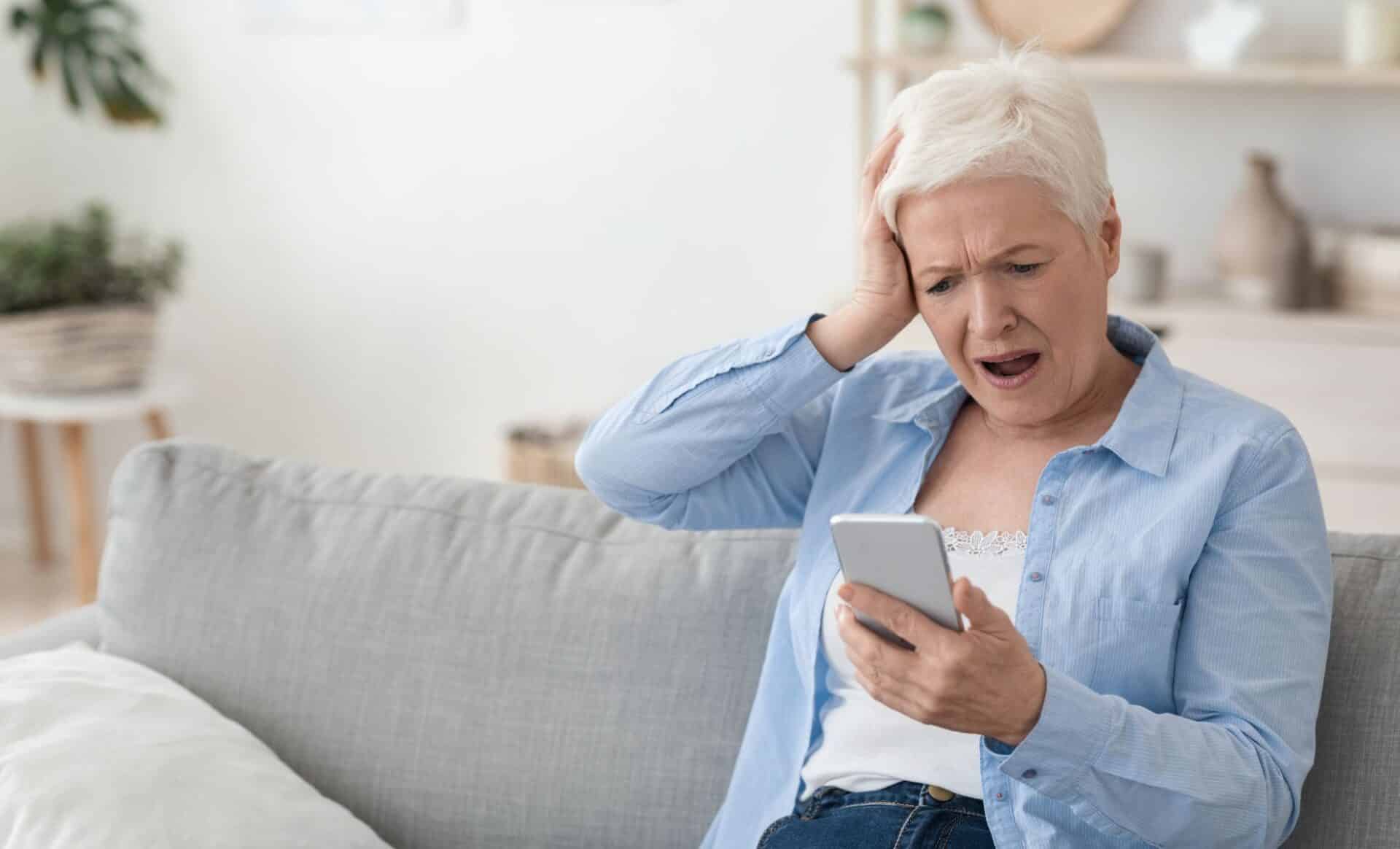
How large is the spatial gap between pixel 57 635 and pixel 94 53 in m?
2.46

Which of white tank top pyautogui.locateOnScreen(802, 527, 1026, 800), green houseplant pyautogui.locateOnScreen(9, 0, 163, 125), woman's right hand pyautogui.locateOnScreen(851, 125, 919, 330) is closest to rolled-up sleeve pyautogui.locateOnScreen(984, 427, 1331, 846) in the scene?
white tank top pyautogui.locateOnScreen(802, 527, 1026, 800)

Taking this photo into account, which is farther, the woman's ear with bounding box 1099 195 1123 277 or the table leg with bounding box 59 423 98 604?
the table leg with bounding box 59 423 98 604

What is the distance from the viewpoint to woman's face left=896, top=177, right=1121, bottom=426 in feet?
4.29

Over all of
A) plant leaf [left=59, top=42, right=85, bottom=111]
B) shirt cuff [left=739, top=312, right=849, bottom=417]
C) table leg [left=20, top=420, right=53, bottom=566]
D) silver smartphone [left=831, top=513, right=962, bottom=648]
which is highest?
plant leaf [left=59, top=42, right=85, bottom=111]

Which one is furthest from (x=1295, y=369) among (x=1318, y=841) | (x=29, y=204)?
(x=29, y=204)

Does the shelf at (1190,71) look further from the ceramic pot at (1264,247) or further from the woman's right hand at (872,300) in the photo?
the woman's right hand at (872,300)

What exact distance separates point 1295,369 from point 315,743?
81.1 inches

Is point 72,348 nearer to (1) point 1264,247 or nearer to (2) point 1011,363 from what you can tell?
(1) point 1264,247

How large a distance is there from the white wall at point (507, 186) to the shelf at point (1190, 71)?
76mm

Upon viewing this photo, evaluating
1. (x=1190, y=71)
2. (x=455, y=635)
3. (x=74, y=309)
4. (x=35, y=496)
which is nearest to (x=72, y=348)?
(x=74, y=309)

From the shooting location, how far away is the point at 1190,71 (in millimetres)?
3016

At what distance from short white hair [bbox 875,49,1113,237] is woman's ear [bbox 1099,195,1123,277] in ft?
0.07

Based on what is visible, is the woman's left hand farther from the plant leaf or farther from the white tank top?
the plant leaf

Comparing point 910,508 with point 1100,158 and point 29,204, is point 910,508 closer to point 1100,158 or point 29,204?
point 1100,158
